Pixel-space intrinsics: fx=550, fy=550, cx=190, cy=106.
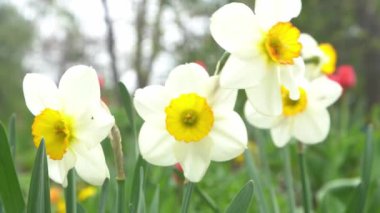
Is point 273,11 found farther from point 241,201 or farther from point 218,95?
point 241,201

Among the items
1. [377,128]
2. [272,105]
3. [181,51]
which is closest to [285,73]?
[272,105]

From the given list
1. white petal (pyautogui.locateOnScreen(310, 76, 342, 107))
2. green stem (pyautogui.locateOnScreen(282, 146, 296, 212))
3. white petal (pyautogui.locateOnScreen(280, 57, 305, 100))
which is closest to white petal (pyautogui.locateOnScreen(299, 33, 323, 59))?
white petal (pyautogui.locateOnScreen(310, 76, 342, 107))

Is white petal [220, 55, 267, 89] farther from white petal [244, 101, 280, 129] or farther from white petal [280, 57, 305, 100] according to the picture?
white petal [244, 101, 280, 129]

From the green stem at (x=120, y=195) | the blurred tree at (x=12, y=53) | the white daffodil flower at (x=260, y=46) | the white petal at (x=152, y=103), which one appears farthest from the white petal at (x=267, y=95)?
the blurred tree at (x=12, y=53)

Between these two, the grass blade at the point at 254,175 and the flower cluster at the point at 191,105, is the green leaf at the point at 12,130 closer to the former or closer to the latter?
the flower cluster at the point at 191,105

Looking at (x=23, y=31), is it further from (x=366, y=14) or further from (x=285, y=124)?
(x=285, y=124)
